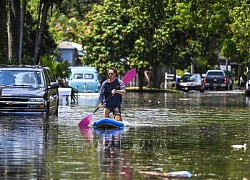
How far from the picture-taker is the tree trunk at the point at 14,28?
40625 mm

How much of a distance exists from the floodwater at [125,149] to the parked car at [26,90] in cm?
37

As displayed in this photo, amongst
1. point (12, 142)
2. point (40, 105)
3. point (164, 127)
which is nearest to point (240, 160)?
point (12, 142)

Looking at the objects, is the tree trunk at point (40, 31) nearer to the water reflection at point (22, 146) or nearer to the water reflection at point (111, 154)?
the water reflection at point (22, 146)

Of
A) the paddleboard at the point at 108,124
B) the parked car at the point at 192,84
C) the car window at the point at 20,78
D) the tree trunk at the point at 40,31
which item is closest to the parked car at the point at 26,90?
the car window at the point at 20,78

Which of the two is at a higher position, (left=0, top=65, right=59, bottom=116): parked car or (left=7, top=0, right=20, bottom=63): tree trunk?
(left=7, top=0, right=20, bottom=63): tree trunk

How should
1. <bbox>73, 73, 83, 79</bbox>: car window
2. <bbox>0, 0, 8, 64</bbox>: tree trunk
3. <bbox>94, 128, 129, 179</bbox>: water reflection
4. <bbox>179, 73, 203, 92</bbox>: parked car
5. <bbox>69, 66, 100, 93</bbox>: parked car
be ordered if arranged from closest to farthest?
1. <bbox>94, 128, 129, 179</bbox>: water reflection
2. <bbox>0, 0, 8, 64</bbox>: tree trunk
3. <bbox>69, 66, 100, 93</bbox>: parked car
4. <bbox>73, 73, 83, 79</bbox>: car window
5. <bbox>179, 73, 203, 92</bbox>: parked car

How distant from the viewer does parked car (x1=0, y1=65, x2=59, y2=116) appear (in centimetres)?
2585

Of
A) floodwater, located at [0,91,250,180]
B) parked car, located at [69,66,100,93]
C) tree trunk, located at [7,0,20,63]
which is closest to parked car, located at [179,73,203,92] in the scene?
parked car, located at [69,66,100,93]

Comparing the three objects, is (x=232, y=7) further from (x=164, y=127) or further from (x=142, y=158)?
(x=142, y=158)

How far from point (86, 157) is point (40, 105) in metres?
10.5

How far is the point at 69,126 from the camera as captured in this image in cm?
2403

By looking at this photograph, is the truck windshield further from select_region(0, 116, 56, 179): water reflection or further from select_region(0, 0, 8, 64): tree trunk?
select_region(0, 0, 8, 64): tree trunk

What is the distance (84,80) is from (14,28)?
12470 mm

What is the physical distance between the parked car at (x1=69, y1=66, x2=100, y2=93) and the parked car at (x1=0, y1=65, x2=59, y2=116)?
24330mm
